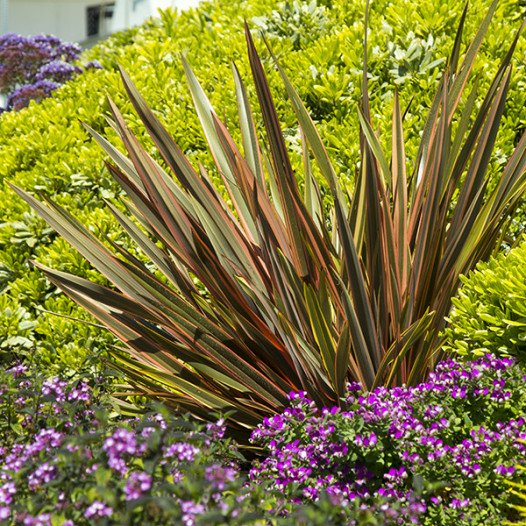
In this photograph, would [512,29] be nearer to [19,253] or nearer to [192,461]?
[19,253]

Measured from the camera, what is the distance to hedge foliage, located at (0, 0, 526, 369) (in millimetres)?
4500

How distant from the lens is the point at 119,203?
15.2ft

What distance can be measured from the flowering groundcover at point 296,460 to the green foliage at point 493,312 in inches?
6.0

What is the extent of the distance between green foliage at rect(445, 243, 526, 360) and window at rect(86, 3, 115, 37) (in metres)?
18.7

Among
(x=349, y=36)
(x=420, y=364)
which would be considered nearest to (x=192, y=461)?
(x=420, y=364)

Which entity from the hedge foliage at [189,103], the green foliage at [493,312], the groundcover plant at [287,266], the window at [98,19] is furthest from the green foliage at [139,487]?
the window at [98,19]

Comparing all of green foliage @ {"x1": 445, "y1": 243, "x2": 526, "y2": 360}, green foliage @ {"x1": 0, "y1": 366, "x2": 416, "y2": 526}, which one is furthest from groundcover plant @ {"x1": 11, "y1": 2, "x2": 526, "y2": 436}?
green foliage @ {"x1": 0, "y1": 366, "x2": 416, "y2": 526}

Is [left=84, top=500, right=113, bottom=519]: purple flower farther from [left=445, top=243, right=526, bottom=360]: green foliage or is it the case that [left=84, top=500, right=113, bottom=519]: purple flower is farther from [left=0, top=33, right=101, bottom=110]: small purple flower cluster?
[left=0, top=33, right=101, bottom=110]: small purple flower cluster

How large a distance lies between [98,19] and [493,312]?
1929 centimetres

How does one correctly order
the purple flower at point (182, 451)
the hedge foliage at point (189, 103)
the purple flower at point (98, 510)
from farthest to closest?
the hedge foliage at point (189, 103)
the purple flower at point (182, 451)
the purple flower at point (98, 510)

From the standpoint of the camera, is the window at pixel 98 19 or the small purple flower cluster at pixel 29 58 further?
the window at pixel 98 19

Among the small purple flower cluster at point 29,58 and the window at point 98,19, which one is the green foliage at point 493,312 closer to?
the small purple flower cluster at point 29,58

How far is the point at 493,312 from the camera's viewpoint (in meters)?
3.16

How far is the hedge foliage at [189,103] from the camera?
4500mm
